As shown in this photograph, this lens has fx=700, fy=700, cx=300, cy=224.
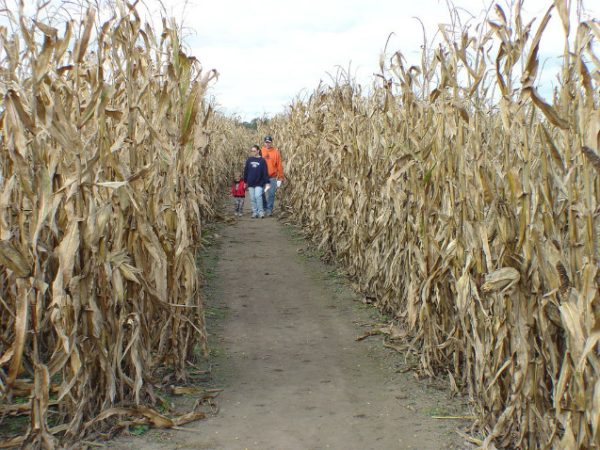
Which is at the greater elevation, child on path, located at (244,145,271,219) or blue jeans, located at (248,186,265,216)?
child on path, located at (244,145,271,219)

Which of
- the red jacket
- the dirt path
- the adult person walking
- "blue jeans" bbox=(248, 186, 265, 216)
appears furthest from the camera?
the adult person walking

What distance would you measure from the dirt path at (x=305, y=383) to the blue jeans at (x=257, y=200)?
21.5 feet

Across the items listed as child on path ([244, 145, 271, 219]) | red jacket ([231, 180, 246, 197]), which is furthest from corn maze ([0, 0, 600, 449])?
red jacket ([231, 180, 246, 197])

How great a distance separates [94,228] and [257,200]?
38.5ft

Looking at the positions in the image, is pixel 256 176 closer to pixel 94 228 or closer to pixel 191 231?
pixel 191 231

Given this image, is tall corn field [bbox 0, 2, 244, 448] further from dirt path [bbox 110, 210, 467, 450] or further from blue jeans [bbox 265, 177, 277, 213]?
blue jeans [bbox 265, 177, 277, 213]

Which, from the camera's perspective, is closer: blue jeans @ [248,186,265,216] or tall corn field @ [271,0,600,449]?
tall corn field @ [271,0,600,449]

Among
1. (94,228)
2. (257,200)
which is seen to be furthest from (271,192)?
(94,228)

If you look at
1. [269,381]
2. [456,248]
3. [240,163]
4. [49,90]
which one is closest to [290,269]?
[269,381]

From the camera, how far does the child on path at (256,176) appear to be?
15.1 meters

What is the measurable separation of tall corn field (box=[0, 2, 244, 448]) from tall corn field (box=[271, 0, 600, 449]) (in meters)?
1.74

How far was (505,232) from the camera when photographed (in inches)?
149

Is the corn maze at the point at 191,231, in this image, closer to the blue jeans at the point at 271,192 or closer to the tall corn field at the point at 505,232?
the tall corn field at the point at 505,232

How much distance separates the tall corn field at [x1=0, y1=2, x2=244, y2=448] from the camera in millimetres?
3781
